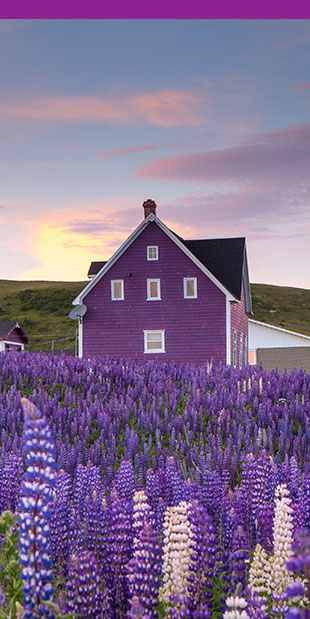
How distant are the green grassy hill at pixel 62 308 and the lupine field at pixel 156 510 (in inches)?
3857

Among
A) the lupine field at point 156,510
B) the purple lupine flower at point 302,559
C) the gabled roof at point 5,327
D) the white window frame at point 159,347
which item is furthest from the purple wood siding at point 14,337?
the purple lupine flower at point 302,559

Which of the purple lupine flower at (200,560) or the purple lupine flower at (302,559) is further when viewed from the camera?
the purple lupine flower at (200,560)

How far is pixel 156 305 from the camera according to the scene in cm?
3972

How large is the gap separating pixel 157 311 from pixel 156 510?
1359 inches

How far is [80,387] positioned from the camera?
45.0ft

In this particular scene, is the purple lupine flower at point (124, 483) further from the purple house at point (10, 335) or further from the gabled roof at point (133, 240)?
the purple house at point (10, 335)

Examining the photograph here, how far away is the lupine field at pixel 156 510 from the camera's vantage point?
8.66 feet

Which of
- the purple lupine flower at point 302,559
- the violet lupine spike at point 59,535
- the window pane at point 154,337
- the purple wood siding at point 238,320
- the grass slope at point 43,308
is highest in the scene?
the grass slope at point 43,308

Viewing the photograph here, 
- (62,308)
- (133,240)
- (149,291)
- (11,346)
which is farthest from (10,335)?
(62,308)

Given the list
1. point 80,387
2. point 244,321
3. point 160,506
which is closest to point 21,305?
point 244,321

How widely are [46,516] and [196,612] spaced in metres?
0.90

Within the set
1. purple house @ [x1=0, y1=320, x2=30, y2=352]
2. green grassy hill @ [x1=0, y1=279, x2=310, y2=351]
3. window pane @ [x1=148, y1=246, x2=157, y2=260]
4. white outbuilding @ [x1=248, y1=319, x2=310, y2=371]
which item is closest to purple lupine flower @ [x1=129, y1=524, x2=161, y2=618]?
window pane @ [x1=148, y1=246, x2=157, y2=260]

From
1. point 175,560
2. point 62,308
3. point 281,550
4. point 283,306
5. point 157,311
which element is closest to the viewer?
point 175,560

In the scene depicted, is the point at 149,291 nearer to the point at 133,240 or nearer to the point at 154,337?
the point at 154,337
